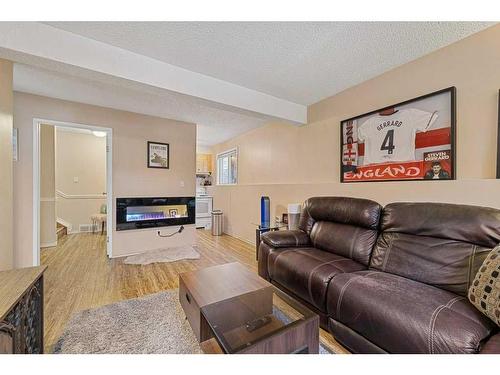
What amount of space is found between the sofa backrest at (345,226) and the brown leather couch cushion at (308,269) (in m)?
0.10

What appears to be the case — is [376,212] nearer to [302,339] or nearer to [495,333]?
[495,333]

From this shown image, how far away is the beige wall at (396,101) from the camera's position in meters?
1.64

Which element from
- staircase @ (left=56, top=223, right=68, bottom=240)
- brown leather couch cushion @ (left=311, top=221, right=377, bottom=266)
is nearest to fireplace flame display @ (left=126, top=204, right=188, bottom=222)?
staircase @ (left=56, top=223, right=68, bottom=240)

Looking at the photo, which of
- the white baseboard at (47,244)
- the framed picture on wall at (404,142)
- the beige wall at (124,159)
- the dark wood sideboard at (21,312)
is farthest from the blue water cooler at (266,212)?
the white baseboard at (47,244)

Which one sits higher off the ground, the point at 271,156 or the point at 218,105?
the point at 218,105

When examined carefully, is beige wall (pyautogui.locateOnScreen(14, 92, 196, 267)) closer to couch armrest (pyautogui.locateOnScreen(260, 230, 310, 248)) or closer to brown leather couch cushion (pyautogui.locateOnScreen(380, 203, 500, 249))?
couch armrest (pyautogui.locateOnScreen(260, 230, 310, 248))

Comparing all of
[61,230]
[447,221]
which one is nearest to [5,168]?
[447,221]

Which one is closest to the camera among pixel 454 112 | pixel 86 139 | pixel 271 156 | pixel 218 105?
pixel 454 112

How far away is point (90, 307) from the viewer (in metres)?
1.96

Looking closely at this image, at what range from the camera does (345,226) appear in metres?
2.18

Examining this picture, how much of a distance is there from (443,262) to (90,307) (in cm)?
287

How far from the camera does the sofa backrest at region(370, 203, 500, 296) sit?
4.55 feet

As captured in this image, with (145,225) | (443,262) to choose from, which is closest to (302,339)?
(443,262)

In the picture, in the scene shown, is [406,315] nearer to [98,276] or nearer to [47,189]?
[98,276]
